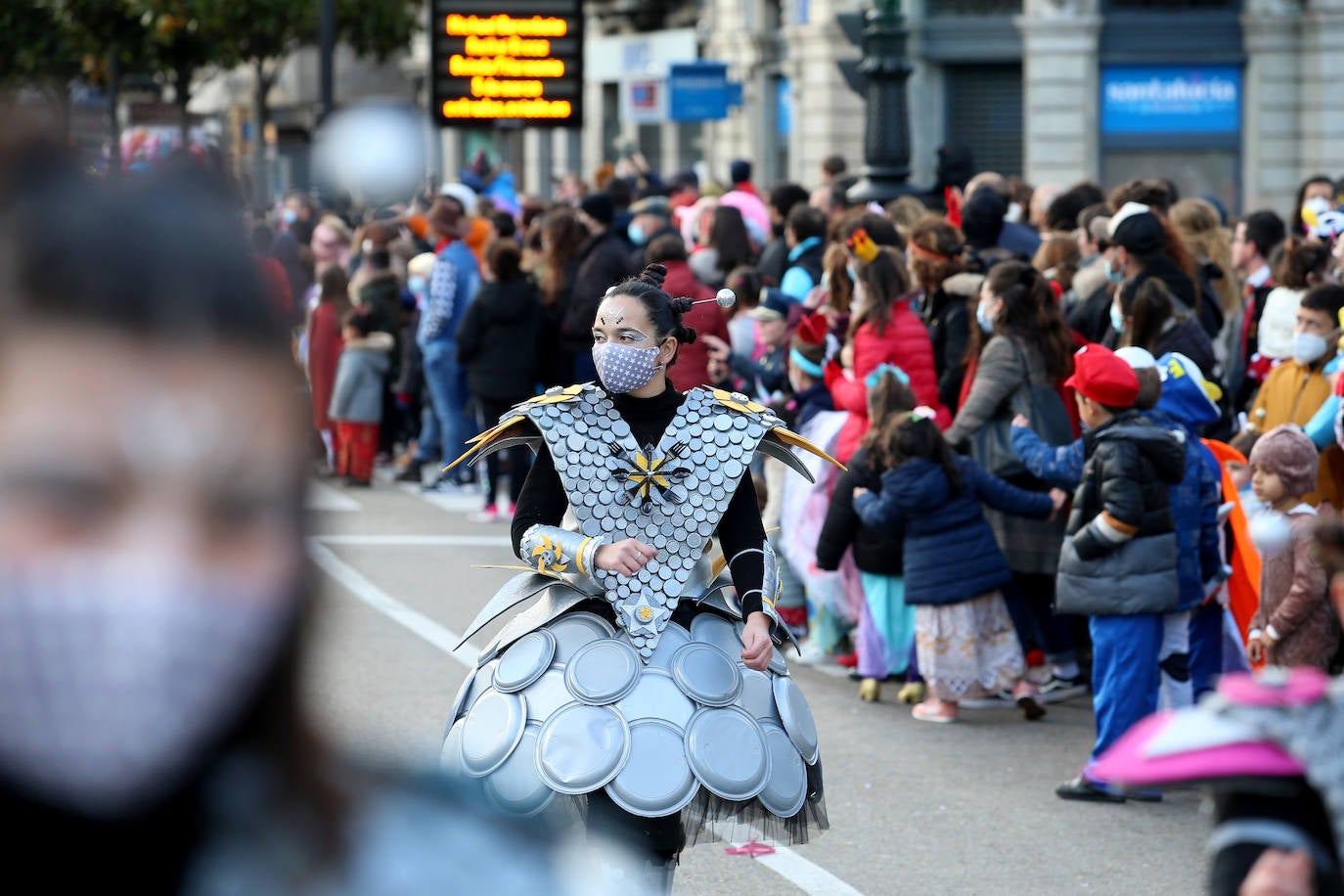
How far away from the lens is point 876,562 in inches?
336

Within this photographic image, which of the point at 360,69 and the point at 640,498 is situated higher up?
the point at 360,69

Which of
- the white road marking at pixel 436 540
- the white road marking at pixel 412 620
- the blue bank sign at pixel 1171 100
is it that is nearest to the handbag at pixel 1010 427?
the white road marking at pixel 412 620

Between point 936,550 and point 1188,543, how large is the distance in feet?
4.30

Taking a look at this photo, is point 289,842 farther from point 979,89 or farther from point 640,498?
point 979,89

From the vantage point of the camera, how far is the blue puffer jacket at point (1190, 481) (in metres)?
7.03

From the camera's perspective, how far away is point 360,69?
61906 millimetres

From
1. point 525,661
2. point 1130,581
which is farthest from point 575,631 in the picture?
point 1130,581

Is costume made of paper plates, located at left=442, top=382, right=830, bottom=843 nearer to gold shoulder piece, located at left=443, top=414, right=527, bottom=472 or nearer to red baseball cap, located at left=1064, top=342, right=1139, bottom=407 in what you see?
gold shoulder piece, located at left=443, top=414, right=527, bottom=472

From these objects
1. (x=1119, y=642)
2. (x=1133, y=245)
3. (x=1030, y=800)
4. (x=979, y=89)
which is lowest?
(x=1030, y=800)

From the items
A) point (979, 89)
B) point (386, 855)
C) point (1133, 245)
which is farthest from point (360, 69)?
point (386, 855)

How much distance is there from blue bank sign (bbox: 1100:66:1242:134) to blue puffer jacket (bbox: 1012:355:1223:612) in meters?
21.1

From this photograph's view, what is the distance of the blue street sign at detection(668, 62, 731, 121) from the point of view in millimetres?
24625

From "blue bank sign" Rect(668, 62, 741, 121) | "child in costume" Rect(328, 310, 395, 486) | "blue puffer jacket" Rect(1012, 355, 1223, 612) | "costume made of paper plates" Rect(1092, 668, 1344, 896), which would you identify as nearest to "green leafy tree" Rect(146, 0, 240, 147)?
"blue bank sign" Rect(668, 62, 741, 121)

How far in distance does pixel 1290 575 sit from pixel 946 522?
5.25ft
